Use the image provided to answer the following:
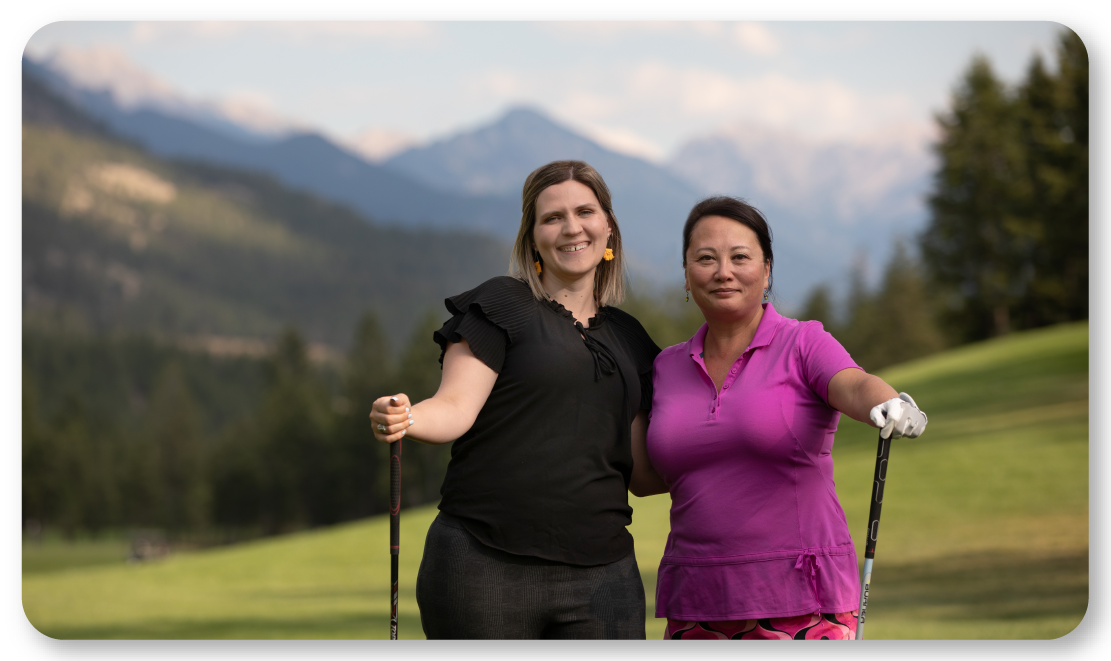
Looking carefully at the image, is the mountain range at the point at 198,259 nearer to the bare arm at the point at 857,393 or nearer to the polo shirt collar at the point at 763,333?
the polo shirt collar at the point at 763,333

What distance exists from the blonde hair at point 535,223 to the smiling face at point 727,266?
0.29 meters

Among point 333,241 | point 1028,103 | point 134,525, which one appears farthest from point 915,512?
point 333,241

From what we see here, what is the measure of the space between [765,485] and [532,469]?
67 cm

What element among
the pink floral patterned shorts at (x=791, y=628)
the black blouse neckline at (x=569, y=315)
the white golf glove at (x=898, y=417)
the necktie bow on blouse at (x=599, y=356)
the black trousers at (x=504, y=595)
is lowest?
the pink floral patterned shorts at (x=791, y=628)

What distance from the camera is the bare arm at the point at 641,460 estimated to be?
10.8 ft

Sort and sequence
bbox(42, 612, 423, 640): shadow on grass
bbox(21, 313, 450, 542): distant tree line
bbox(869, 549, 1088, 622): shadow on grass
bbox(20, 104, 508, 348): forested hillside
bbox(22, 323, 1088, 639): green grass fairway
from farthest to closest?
bbox(20, 104, 508, 348): forested hillside, bbox(21, 313, 450, 542): distant tree line, bbox(42, 612, 423, 640): shadow on grass, bbox(22, 323, 1088, 639): green grass fairway, bbox(869, 549, 1088, 622): shadow on grass

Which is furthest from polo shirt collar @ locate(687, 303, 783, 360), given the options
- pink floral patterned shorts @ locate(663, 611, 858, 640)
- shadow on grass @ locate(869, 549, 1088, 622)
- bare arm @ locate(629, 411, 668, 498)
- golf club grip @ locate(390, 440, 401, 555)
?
shadow on grass @ locate(869, 549, 1088, 622)

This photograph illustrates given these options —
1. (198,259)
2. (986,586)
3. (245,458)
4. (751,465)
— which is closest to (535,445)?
(751,465)

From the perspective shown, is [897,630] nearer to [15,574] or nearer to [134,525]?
[15,574]

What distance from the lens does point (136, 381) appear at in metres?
116

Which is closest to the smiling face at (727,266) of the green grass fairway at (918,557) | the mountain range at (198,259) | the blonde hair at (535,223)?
the blonde hair at (535,223)

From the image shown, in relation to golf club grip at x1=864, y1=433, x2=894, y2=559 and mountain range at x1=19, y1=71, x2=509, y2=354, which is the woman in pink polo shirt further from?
mountain range at x1=19, y1=71, x2=509, y2=354

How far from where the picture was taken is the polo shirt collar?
3.13 meters

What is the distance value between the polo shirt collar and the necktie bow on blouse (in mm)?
263
